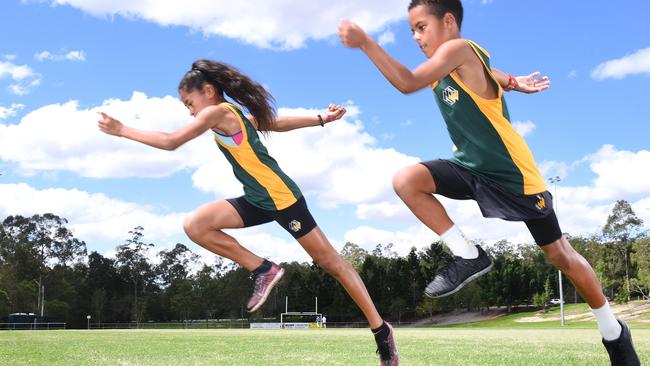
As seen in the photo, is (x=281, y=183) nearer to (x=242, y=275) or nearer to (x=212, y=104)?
(x=212, y=104)

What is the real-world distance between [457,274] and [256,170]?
201 centimetres

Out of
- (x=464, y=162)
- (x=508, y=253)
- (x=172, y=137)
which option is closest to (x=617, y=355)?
(x=464, y=162)

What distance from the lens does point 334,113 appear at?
6535 millimetres

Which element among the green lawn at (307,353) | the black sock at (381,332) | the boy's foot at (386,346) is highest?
the black sock at (381,332)

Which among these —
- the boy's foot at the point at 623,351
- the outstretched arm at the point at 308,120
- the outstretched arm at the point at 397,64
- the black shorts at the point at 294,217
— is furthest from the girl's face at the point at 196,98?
the boy's foot at the point at 623,351

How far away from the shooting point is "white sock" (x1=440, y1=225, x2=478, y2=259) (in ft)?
15.6

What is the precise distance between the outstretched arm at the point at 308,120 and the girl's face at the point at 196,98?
28.6 inches

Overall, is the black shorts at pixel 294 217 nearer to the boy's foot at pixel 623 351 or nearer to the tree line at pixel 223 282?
the boy's foot at pixel 623 351

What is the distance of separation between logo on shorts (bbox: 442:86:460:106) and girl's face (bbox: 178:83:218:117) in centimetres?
247

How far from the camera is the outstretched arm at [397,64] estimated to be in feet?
12.6

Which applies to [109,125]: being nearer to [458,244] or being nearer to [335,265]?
[335,265]

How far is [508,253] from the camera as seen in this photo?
335ft

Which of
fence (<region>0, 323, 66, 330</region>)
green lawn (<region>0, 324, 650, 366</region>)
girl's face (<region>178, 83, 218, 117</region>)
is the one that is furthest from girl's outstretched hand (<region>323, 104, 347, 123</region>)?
fence (<region>0, 323, 66, 330</region>)

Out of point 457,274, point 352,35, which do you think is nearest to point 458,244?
point 457,274
